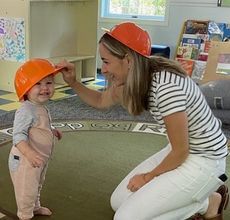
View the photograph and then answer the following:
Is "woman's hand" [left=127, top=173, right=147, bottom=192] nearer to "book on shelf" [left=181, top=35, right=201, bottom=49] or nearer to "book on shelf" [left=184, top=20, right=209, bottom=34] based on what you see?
"book on shelf" [left=181, top=35, right=201, bottom=49]

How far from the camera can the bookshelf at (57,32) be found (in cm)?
378

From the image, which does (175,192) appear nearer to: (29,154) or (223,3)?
(29,154)

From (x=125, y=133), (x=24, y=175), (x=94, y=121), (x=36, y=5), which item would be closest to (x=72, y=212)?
(x=24, y=175)

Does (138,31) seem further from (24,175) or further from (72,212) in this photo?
(72,212)

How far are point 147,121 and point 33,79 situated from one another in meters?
1.81

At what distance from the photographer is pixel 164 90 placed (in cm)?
139

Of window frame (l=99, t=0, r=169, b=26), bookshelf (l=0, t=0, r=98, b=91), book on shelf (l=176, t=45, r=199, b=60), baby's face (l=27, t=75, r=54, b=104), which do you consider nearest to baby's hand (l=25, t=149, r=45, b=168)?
baby's face (l=27, t=75, r=54, b=104)

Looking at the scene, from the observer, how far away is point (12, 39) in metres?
3.81

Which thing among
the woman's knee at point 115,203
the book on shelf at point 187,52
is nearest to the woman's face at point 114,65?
the woman's knee at point 115,203

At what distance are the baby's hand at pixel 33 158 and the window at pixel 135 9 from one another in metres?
3.47

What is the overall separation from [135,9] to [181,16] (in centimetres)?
70

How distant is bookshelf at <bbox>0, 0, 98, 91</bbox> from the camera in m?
3.78

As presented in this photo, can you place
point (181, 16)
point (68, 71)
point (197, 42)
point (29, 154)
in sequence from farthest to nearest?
point (181, 16) < point (197, 42) < point (68, 71) < point (29, 154)

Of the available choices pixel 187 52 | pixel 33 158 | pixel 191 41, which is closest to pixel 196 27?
pixel 191 41
